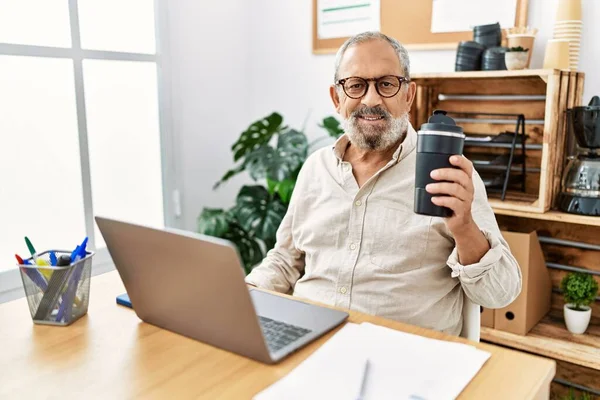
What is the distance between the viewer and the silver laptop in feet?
2.67

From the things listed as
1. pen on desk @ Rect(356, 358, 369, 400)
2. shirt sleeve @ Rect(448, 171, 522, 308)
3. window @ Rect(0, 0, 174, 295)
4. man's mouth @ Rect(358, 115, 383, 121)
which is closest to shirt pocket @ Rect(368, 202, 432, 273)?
shirt sleeve @ Rect(448, 171, 522, 308)

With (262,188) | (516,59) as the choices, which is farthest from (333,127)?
(516,59)

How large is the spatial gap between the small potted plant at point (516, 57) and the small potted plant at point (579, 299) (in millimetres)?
766

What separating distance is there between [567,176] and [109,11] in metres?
1.98

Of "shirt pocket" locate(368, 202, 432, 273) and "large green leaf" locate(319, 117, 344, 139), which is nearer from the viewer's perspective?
"shirt pocket" locate(368, 202, 432, 273)

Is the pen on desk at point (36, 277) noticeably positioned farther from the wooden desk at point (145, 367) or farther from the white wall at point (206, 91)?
the white wall at point (206, 91)

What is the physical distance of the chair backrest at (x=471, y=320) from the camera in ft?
4.29

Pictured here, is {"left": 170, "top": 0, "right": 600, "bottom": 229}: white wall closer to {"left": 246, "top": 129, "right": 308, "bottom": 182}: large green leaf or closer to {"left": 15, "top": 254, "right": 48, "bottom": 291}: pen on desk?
{"left": 246, "top": 129, "right": 308, "bottom": 182}: large green leaf

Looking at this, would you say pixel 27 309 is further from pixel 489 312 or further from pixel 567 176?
pixel 567 176

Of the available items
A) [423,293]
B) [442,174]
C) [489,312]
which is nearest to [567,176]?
[489,312]

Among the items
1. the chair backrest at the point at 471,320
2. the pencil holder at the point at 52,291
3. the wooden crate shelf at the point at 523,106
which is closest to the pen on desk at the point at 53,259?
the pencil holder at the point at 52,291

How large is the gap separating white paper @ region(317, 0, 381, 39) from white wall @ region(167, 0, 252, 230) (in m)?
0.52

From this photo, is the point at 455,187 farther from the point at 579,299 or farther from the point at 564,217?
the point at 579,299

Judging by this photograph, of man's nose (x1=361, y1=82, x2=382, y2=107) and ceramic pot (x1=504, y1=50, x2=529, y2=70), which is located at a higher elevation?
ceramic pot (x1=504, y1=50, x2=529, y2=70)
